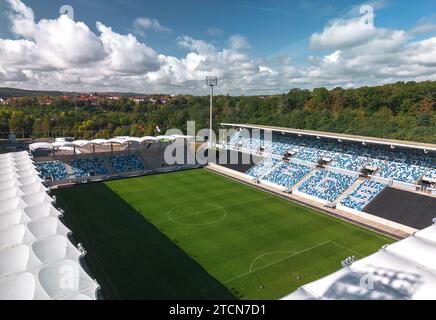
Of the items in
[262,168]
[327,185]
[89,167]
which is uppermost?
[89,167]

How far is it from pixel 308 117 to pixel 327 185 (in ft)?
124

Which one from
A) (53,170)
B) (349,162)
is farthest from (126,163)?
A: (349,162)

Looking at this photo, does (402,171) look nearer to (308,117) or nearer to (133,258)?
(133,258)

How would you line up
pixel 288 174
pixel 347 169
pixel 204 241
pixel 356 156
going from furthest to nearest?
pixel 288 174, pixel 356 156, pixel 347 169, pixel 204 241

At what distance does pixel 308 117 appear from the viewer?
6719 cm

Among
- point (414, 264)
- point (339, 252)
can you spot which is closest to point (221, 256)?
point (339, 252)

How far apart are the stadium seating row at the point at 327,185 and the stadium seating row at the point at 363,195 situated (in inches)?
46.9

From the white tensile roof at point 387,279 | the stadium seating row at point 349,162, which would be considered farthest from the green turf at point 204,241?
the stadium seating row at point 349,162

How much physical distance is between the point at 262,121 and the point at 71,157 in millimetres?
46304

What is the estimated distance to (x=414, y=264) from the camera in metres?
12.4

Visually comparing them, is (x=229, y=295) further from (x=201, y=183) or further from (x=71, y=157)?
(x=71, y=157)

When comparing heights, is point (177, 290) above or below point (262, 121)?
below

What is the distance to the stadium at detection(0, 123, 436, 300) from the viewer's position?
1238 centimetres

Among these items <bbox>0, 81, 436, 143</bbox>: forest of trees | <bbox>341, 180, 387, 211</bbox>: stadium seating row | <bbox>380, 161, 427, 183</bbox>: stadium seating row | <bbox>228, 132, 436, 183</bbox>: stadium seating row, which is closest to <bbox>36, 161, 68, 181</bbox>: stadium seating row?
<bbox>0, 81, 436, 143</bbox>: forest of trees
